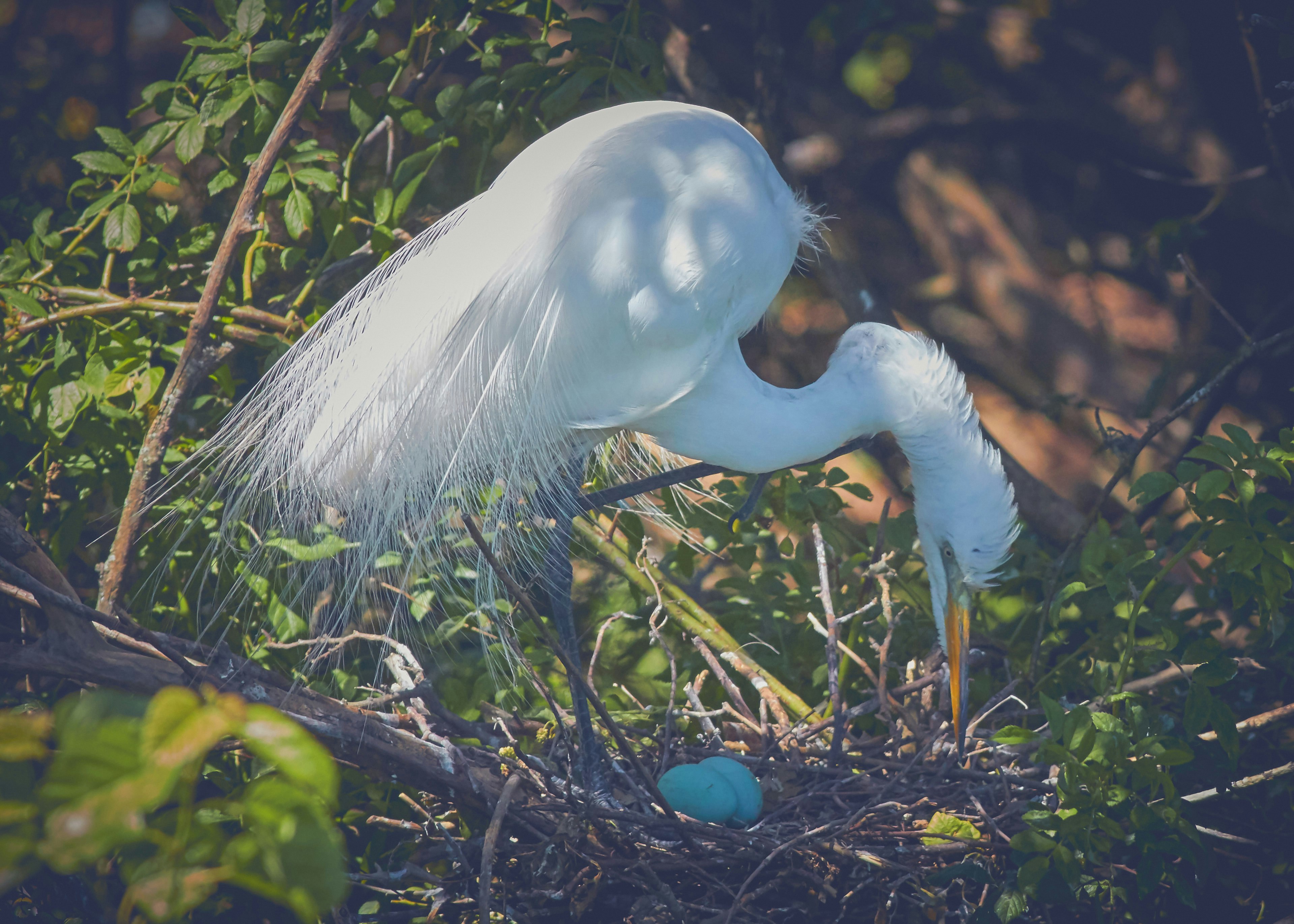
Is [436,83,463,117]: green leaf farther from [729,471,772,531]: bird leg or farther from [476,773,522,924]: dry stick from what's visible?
[476,773,522,924]: dry stick

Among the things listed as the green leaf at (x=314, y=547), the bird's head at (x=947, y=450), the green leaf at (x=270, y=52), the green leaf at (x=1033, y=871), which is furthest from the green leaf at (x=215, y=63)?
the green leaf at (x=1033, y=871)

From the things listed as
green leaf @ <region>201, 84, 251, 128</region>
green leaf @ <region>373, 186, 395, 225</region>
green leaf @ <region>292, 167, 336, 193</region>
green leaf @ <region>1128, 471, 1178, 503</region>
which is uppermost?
green leaf @ <region>201, 84, 251, 128</region>

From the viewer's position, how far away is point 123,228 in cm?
175

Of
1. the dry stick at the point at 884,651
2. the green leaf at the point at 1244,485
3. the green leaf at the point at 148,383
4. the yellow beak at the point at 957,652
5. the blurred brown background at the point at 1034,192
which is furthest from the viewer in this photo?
the blurred brown background at the point at 1034,192

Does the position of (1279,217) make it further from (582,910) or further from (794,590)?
(582,910)

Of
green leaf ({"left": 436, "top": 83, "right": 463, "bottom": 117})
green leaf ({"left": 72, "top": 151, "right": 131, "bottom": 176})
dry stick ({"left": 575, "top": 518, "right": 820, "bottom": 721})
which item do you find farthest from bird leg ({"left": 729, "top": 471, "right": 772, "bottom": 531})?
green leaf ({"left": 72, "top": 151, "right": 131, "bottom": 176})

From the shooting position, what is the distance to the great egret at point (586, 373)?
4.46 feet

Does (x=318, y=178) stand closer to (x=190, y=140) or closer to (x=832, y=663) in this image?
(x=190, y=140)

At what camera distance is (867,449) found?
2555mm

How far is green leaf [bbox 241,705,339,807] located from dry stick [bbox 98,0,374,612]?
142cm

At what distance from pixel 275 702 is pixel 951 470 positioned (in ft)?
3.75

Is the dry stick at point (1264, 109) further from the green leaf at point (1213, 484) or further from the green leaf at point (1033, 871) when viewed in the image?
the green leaf at point (1033, 871)

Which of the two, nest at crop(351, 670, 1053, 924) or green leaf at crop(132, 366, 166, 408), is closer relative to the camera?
nest at crop(351, 670, 1053, 924)

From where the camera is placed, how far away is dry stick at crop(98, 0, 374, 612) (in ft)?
5.57
